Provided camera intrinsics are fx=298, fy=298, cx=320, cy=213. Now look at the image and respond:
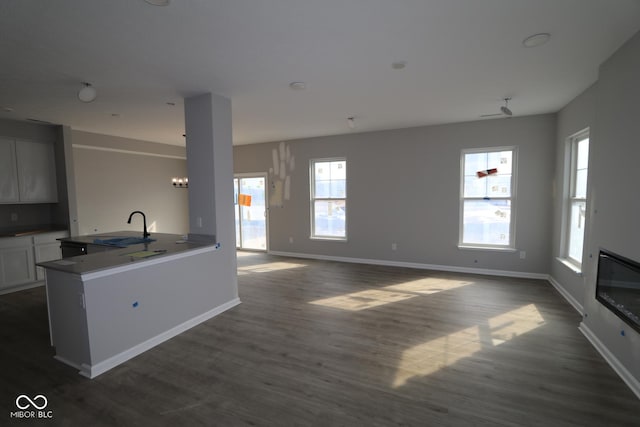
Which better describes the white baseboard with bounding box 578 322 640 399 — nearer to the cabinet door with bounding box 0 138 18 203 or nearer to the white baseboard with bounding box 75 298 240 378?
the white baseboard with bounding box 75 298 240 378

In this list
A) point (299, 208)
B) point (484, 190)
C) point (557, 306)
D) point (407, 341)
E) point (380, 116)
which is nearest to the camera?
point (407, 341)

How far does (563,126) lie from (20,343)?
7.19 meters

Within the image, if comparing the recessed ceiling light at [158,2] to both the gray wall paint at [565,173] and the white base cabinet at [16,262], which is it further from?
the white base cabinet at [16,262]

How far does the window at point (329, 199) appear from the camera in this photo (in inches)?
252

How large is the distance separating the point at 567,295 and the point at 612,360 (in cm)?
169

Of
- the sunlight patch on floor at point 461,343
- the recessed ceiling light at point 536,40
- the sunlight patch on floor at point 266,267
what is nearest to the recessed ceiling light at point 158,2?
the recessed ceiling light at point 536,40

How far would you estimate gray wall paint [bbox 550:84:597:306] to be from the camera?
11.7ft

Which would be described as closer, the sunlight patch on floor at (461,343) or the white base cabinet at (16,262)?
the sunlight patch on floor at (461,343)

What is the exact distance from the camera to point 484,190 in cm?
522

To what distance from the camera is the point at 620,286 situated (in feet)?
7.87

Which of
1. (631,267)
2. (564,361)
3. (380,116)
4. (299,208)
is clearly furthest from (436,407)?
(299,208)

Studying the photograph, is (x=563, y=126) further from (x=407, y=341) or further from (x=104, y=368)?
(x=104, y=368)

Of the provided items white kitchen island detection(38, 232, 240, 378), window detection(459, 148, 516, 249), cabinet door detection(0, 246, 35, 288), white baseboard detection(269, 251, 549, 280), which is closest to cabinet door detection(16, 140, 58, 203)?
cabinet door detection(0, 246, 35, 288)

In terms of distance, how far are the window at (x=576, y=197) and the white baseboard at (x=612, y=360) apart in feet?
4.18
